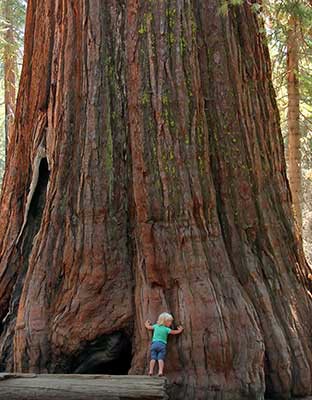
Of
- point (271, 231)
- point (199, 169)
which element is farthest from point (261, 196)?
point (199, 169)

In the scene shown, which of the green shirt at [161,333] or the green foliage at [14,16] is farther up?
the green foliage at [14,16]

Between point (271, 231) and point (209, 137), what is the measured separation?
1.24 metres

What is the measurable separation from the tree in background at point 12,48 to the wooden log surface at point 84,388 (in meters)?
13.1

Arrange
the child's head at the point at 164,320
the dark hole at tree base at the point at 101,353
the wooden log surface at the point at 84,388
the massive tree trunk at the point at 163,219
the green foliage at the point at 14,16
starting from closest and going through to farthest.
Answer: the wooden log surface at the point at 84,388 → the child's head at the point at 164,320 → the massive tree trunk at the point at 163,219 → the dark hole at tree base at the point at 101,353 → the green foliage at the point at 14,16

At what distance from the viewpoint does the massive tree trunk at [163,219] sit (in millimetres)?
5695

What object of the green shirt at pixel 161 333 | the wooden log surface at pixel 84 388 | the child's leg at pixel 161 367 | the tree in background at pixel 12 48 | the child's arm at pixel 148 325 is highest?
the tree in background at pixel 12 48

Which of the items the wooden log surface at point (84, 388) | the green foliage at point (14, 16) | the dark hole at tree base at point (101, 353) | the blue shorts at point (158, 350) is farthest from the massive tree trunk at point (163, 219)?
the green foliage at point (14, 16)

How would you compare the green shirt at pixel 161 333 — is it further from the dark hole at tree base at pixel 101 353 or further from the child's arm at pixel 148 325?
the dark hole at tree base at pixel 101 353

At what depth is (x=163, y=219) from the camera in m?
5.93

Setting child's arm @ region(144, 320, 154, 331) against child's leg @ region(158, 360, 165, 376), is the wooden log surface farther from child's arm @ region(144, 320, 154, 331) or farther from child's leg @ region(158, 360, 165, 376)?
child's arm @ region(144, 320, 154, 331)

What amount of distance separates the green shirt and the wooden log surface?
0.51m

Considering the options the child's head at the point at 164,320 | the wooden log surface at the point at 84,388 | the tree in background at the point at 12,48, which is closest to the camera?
the wooden log surface at the point at 84,388

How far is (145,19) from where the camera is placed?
6402 millimetres

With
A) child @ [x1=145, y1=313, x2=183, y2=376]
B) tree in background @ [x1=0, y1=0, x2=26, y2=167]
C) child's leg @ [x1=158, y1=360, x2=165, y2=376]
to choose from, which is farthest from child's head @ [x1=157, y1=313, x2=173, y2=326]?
tree in background @ [x1=0, y1=0, x2=26, y2=167]
